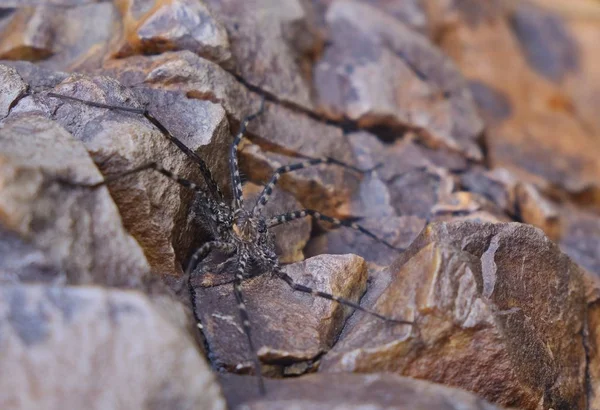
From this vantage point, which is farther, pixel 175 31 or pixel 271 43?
pixel 271 43

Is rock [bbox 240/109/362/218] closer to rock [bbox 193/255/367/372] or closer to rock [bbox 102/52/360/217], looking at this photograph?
rock [bbox 102/52/360/217]

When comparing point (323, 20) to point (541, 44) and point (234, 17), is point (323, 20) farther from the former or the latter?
point (541, 44)

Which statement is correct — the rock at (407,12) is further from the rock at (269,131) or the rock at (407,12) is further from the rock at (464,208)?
the rock at (464,208)

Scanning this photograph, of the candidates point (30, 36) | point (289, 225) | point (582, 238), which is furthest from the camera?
point (582, 238)

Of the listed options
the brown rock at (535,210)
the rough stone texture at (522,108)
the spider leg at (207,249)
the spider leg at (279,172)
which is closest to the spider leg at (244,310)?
the spider leg at (207,249)

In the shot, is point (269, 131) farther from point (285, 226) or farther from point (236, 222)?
point (236, 222)

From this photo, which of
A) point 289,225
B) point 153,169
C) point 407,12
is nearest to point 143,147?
point 153,169

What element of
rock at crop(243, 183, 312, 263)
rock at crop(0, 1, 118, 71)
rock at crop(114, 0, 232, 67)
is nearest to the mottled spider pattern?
rock at crop(243, 183, 312, 263)
